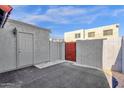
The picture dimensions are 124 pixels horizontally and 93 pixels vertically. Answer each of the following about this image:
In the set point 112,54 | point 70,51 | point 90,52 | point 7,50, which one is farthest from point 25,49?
point 112,54

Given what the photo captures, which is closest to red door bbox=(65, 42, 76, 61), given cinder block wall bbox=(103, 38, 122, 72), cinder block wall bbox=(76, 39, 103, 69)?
cinder block wall bbox=(76, 39, 103, 69)

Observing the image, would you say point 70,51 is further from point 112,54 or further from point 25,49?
point 25,49

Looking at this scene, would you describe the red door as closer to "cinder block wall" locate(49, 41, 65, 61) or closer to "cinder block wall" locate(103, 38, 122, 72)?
"cinder block wall" locate(49, 41, 65, 61)

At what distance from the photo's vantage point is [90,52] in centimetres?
676

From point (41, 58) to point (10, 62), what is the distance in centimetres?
238

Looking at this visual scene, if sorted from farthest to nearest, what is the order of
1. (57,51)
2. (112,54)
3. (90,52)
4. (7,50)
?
(57,51) → (90,52) → (112,54) → (7,50)

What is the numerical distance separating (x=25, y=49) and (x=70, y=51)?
4057 millimetres

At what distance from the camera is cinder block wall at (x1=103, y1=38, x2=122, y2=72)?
558 cm

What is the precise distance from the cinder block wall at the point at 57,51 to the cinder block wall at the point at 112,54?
4007 mm

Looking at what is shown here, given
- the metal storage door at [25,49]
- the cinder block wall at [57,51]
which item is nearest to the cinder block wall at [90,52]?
the cinder block wall at [57,51]

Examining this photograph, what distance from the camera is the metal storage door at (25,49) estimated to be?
19.2ft
